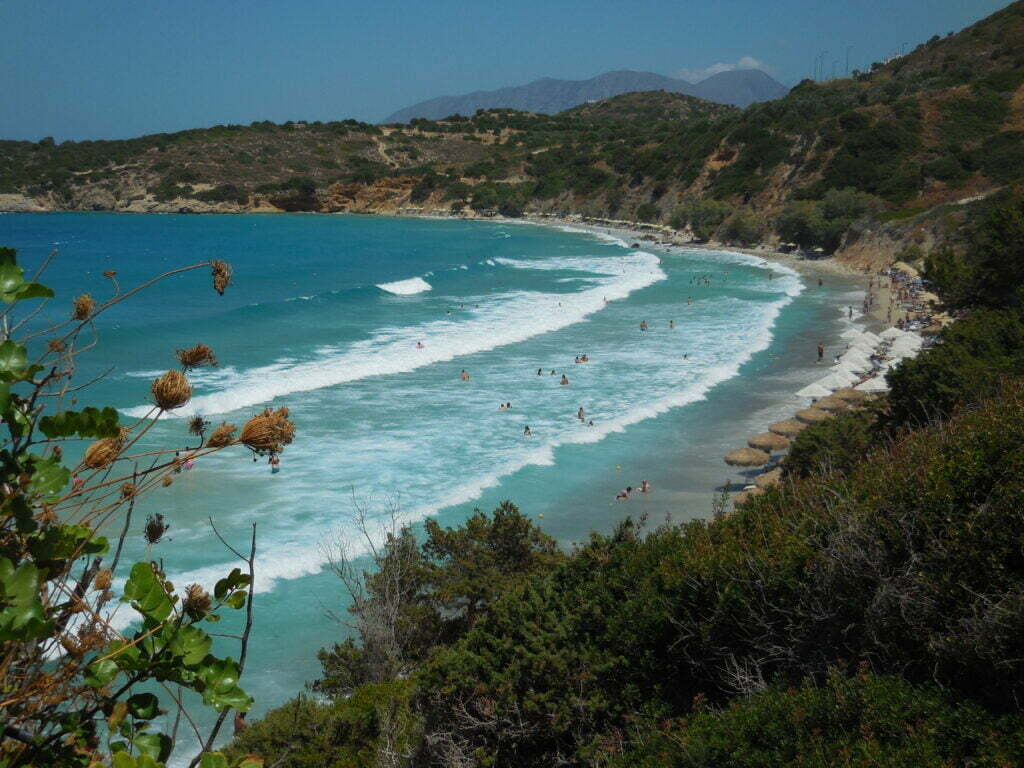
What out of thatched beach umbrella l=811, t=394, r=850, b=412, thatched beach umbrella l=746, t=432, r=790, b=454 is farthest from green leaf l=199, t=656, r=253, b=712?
thatched beach umbrella l=811, t=394, r=850, b=412

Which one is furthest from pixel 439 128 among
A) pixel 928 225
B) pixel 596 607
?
pixel 596 607

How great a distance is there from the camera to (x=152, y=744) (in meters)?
2.03

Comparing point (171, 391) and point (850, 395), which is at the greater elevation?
point (171, 391)

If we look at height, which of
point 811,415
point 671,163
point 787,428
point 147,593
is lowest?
point 787,428

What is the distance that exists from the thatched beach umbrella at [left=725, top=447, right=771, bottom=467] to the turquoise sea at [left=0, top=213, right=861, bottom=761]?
1.47ft

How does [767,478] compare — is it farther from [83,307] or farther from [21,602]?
[21,602]

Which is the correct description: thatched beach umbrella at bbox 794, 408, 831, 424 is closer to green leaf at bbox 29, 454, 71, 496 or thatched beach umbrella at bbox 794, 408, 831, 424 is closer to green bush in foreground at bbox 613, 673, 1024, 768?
green bush in foreground at bbox 613, 673, 1024, 768

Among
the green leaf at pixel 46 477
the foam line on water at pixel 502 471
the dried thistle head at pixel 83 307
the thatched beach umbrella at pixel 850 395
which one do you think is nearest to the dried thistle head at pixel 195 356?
the dried thistle head at pixel 83 307

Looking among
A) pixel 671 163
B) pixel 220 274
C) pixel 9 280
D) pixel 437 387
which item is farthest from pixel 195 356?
pixel 671 163

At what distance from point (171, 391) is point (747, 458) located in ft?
63.9

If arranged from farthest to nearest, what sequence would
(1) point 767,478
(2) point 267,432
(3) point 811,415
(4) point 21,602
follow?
(3) point 811,415 < (1) point 767,478 < (2) point 267,432 < (4) point 21,602

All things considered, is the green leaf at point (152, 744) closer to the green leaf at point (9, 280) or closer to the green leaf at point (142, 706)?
the green leaf at point (142, 706)

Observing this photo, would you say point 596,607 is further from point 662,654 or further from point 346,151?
point 346,151

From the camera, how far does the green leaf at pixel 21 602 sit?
1.66 meters
